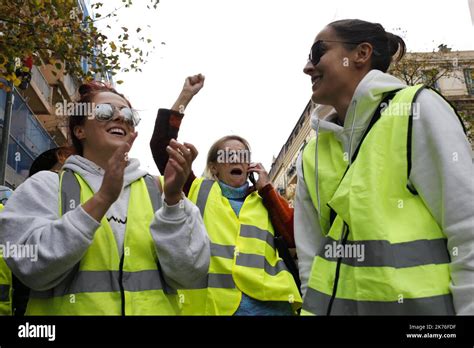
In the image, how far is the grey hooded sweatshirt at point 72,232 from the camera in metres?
1.79

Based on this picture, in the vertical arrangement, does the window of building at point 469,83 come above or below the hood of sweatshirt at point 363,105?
above

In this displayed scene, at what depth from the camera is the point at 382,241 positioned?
5.19ft

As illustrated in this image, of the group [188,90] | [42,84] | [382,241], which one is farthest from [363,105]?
[42,84]

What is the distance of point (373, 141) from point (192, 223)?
0.80 meters

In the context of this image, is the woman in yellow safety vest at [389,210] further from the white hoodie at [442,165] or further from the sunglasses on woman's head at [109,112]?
the sunglasses on woman's head at [109,112]

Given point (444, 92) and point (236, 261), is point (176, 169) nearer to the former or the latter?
point (236, 261)

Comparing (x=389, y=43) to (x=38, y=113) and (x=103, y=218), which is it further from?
(x=38, y=113)

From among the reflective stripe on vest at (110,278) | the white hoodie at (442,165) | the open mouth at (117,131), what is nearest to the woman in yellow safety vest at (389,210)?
the white hoodie at (442,165)

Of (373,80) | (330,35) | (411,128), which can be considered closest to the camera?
(411,128)

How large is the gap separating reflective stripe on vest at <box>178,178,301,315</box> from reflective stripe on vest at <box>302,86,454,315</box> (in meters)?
1.02

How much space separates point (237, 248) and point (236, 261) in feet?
0.25

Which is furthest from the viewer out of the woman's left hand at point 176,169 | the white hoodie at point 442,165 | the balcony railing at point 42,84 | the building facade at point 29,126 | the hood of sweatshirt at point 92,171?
the balcony railing at point 42,84
